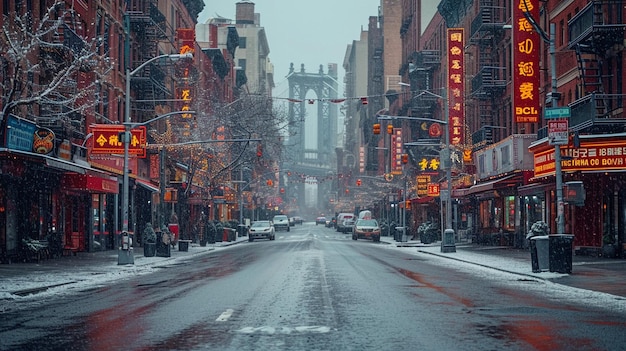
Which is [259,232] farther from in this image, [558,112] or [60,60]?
[558,112]

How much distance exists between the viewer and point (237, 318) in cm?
1456

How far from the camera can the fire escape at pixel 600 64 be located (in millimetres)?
34906

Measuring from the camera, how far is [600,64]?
122ft

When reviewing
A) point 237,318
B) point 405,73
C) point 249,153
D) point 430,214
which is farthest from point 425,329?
point 405,73

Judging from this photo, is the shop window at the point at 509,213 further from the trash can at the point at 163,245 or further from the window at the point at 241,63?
the window at the point at 241,63

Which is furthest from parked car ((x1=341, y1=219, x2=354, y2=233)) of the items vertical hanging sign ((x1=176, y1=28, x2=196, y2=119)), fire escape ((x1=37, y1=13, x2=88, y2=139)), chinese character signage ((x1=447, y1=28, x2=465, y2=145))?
fire escape ((x1=37, y1=13, x2=88, y2=139))

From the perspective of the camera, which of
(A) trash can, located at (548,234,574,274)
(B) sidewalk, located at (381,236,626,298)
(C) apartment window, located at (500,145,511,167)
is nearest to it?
(B) sidewalk, located at (381,236,626,298)

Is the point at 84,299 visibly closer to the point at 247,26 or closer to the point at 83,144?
the point at 83,144

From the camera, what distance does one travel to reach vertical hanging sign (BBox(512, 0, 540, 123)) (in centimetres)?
4459

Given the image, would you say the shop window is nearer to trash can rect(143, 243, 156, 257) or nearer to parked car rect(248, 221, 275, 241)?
parked car rect(248, 221, 275, 241)

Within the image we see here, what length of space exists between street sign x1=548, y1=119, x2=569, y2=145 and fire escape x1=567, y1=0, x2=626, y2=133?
7095 millimetres

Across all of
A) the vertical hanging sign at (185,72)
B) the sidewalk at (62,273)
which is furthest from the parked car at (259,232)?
the sidewalk at (62,273)

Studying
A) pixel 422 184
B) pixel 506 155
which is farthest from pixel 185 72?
pixel 506 155

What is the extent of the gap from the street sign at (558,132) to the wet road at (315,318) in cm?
530
